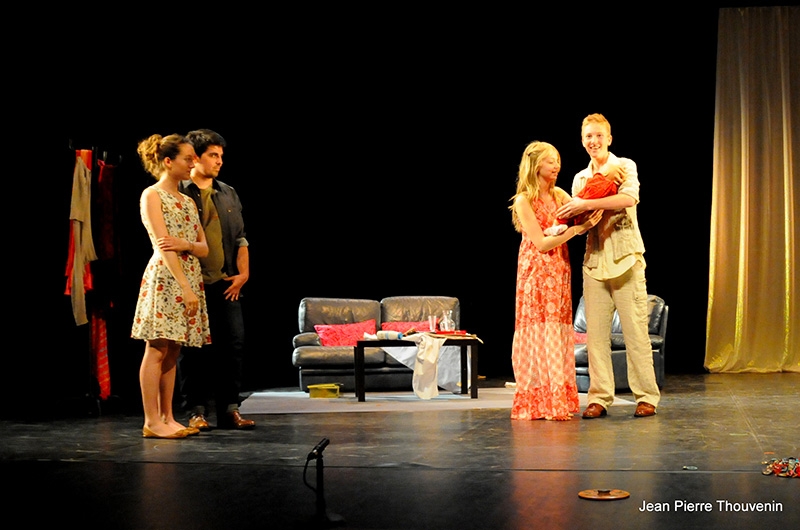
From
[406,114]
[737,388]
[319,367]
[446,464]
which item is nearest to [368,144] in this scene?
[406,114]

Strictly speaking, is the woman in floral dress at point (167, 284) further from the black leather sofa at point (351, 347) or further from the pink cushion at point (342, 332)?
the pink cushion at point (342, 332)

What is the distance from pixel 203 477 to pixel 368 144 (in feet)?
20.6

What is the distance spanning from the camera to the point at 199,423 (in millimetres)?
4512

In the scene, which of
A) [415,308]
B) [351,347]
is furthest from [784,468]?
[415,308]

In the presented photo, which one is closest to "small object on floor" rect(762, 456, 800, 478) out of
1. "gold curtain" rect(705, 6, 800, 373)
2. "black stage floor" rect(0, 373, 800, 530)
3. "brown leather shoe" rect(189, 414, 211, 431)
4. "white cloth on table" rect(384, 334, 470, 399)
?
"black stage floor" rect(0, 373, 800, 530)

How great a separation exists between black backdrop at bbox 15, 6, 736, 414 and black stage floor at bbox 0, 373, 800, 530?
166 inches

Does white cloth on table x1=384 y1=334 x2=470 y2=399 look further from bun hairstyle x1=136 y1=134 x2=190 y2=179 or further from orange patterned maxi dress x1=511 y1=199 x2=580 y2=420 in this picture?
bun hairstyle x1=136 y1=134 x2=190 y2=179

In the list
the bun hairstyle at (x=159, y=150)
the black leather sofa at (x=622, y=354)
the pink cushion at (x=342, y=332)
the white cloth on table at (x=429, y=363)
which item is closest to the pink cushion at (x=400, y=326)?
the pink cushion at (x=342, y=332)

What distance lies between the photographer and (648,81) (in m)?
8.89

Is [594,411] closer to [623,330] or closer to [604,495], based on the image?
[623,330]

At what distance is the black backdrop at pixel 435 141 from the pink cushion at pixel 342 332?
1.00 m

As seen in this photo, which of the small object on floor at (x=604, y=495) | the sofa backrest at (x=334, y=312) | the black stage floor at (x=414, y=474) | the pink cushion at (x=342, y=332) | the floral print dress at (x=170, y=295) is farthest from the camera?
the sofa backrest at (x=334, y=312)

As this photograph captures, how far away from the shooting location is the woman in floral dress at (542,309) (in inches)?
185

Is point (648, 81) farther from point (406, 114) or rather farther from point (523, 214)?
point (523, 214)
